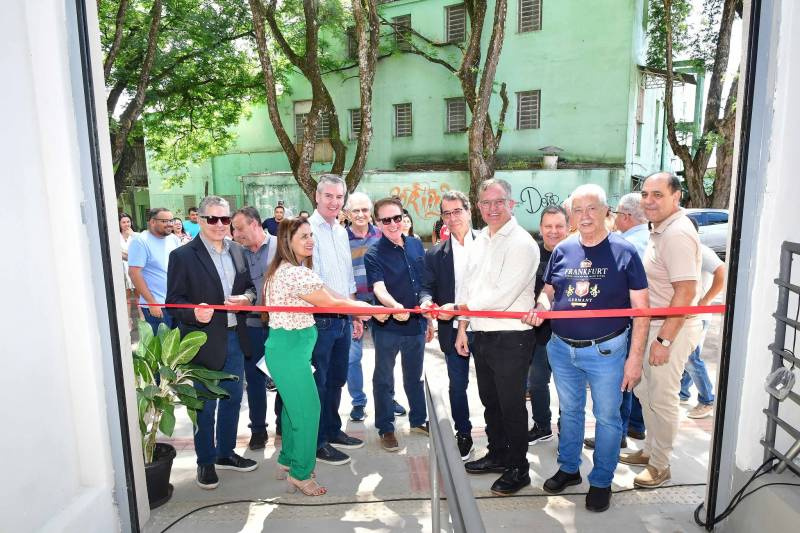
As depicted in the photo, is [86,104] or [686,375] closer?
→ [86,104]

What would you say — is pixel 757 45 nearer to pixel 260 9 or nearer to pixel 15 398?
pixel 15 398

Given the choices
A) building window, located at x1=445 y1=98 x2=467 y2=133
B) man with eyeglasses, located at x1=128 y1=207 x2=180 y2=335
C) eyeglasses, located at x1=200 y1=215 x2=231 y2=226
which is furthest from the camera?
building window, located at x1=445 y1=98 x2=467 y2=133

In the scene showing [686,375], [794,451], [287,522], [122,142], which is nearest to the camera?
[794,451]

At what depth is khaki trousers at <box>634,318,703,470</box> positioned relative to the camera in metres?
3.58

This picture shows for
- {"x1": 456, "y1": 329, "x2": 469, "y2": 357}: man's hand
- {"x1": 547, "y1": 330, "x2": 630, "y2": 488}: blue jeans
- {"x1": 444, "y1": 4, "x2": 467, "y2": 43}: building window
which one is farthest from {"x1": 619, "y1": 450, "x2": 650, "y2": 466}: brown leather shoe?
{"x1": 444, "y1": 4, "x2": 467, "y2": 43}: building window

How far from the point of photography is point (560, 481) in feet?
11.8

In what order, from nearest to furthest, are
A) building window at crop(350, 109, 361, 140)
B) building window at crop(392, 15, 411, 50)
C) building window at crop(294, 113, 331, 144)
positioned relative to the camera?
building window at crop(392, 15, 411, 50)
building window at crop(350, 109, 361, 140)
building window at crop(294, 113, 331, 144)

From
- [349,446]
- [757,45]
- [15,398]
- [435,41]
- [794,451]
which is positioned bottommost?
[349,446]

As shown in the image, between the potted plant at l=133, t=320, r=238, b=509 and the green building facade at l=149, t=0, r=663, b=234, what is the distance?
15.4 meters

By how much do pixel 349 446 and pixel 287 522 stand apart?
1.06 meters

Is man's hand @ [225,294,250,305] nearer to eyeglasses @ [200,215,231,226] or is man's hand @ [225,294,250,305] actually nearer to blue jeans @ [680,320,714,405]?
eyeglasses @ [200,215,231,226]

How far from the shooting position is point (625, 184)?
17.7 metres

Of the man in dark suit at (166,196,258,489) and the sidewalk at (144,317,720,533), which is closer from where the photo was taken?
the sidewalk at (144,317,720,533)

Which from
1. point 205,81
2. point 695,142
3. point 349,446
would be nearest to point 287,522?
point 349,446
